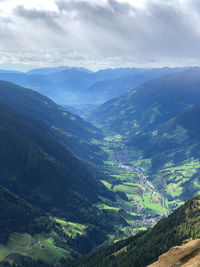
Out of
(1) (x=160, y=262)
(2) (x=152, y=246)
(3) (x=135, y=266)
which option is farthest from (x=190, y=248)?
(2) (x=152, y=246)

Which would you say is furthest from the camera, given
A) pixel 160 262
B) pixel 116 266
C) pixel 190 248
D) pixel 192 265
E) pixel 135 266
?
pixel 116 266

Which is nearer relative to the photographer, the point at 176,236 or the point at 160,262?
the point at 160,262

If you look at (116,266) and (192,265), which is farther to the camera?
(116,266)

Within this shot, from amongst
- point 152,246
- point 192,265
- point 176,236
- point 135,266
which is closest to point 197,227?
point 176,236

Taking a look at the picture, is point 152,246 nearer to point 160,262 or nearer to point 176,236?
point 176,236

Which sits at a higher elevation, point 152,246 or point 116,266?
point 152,246

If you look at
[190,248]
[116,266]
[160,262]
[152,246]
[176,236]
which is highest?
[190,248]

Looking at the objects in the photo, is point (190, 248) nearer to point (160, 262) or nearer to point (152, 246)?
point (160, 262)

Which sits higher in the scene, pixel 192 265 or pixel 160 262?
pixel 192 265

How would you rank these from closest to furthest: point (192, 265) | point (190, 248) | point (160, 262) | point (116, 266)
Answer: point (192, 265) → point (190, 248) → point (160, 262) → point (116, 266)
